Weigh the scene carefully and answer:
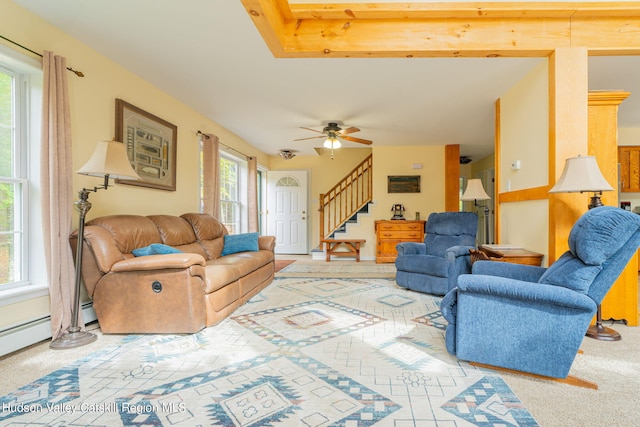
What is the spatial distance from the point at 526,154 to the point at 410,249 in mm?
1786

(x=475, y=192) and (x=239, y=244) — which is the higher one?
(x=475, y=192)

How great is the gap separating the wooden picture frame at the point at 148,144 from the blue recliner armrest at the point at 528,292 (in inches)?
130

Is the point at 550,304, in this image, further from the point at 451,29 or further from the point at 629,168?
the point at 629,168

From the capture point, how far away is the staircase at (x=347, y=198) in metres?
7.80

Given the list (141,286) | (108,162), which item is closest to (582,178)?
(141,286)

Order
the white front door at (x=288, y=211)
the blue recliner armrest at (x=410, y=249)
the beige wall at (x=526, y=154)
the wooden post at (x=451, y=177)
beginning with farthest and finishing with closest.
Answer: the white front door at (x=288, y=211)
the wooden post at (x=451, y=177)
the blue recliner armrest at (x=410, y=249)
the beige wall at (x=526, y=154)

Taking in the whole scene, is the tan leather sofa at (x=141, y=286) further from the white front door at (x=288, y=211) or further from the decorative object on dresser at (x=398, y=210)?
the white front door at (x=288, y=211)

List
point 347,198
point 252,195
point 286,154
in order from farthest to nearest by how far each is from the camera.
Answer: point 347,198
point 286,154
point 252,195

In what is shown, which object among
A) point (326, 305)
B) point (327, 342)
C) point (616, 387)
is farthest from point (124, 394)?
point (616, 387)

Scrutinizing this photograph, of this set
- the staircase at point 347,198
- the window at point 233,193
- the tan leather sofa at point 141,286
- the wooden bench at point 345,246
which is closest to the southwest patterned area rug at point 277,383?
the tan leather sofa at point 141,286

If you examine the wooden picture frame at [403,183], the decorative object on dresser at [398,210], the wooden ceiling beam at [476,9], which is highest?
the wooden ceiling beam at [476,9]

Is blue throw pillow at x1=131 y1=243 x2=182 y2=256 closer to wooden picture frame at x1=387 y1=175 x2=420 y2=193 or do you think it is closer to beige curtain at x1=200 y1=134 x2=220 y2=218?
beige curtain at x1=200 y1=134 x2=220 y2=218

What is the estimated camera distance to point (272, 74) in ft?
11.9

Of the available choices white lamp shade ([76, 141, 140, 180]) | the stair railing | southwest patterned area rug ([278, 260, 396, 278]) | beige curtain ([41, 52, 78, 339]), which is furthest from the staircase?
beige curtain ([41, 52, 78, 339])
